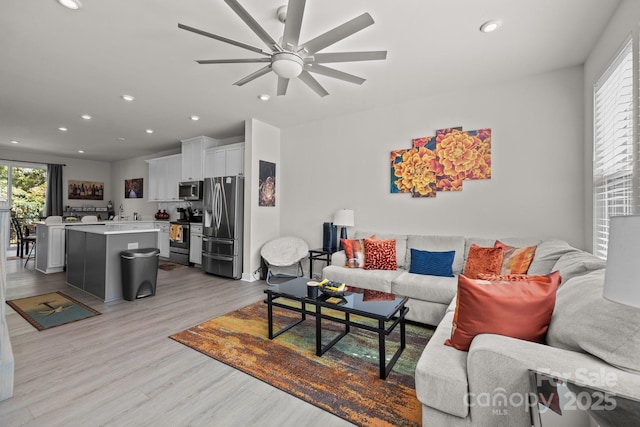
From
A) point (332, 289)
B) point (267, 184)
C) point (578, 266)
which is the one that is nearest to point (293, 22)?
point (332, 289)

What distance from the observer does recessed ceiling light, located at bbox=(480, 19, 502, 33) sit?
2.28 m

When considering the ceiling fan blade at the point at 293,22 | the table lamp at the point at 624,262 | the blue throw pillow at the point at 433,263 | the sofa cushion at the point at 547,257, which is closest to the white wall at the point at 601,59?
the sofa cushion at the point at 547,257

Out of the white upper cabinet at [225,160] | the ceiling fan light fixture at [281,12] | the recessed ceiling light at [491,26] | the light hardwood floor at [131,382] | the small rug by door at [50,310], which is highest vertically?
the recessed ceiling light at [491,26]

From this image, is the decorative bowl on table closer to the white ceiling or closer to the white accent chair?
the white accent chair

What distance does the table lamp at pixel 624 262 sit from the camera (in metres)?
0.81

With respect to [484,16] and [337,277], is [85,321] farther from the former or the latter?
[484,16]

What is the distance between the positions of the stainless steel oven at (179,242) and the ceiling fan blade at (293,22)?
516cm

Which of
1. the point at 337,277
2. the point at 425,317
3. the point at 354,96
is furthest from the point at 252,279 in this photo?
the point at 354,96

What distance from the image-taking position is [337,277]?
3.48 metres

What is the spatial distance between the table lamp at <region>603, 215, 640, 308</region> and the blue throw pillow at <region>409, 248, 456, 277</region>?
2.44 m

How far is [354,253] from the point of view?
3.69 m

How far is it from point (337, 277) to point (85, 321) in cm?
281

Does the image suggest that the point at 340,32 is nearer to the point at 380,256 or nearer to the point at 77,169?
the point at 380,256

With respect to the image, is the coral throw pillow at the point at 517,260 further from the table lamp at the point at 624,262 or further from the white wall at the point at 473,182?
the table lamp at the point at 624,262
